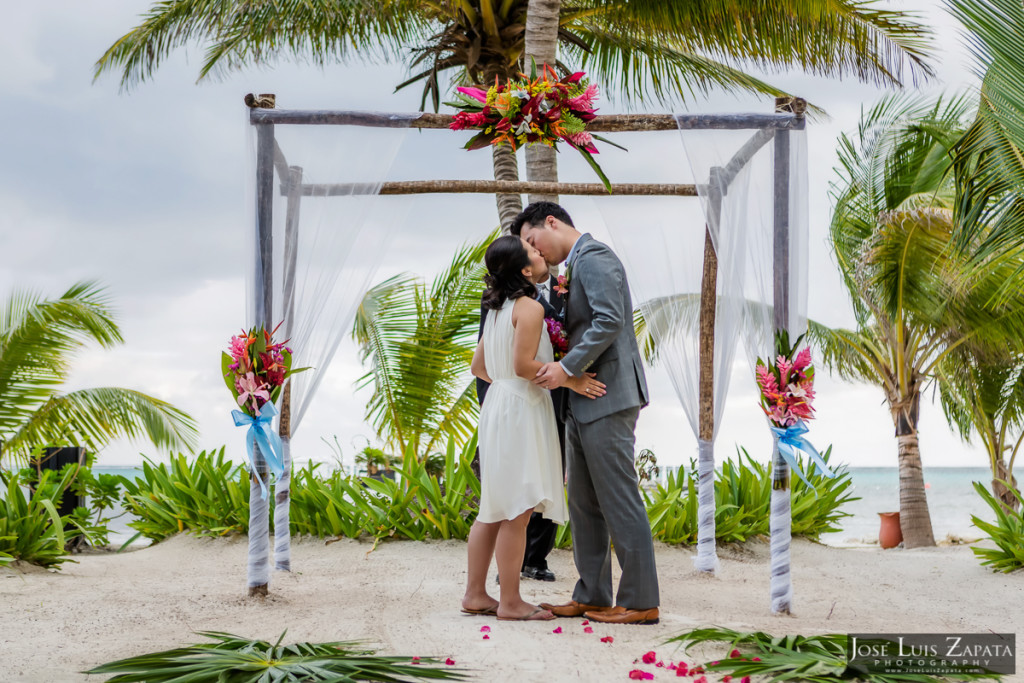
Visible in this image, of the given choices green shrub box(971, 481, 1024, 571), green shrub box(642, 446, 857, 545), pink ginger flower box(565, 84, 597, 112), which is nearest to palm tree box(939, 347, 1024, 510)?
green shrub box(642, 446, 857, 545)

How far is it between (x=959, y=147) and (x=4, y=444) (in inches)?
355

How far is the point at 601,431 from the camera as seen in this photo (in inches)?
137

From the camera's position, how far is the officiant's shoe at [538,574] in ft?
16.0

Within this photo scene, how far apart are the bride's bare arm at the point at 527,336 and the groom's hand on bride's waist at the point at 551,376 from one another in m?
0.03

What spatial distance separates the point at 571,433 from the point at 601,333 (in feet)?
1.71

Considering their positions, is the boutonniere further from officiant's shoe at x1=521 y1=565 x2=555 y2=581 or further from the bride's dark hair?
officiant's shoe at x1=521 y1=565 x2=555 y2=581

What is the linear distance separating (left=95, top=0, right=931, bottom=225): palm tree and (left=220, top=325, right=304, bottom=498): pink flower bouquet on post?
8.16 ft

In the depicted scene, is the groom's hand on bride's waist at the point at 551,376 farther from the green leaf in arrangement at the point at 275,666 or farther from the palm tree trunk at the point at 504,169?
the palm tree trunk at the point at 504,169

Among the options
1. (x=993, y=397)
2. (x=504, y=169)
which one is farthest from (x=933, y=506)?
(x=504, y=169)

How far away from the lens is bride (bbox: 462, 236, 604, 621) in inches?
133

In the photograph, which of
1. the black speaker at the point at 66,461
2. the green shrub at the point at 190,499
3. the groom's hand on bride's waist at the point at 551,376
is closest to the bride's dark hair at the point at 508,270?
the groom's hand on bride's waist at the point at 551,376

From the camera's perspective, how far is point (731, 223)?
15.1 feet

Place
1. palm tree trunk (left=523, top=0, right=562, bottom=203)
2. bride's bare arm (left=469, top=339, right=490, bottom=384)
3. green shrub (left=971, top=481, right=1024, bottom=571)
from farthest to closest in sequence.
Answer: palm tree trunk (left=523, top=0, right=562, bottom=203)
green shrub (left=971, top=481, right=1024, bottom=571)
bride's bare arm (left=469, top=339, right=490, bottom=384)

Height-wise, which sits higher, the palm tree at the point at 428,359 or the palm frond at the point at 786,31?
the palm frond at the point at 786,31
